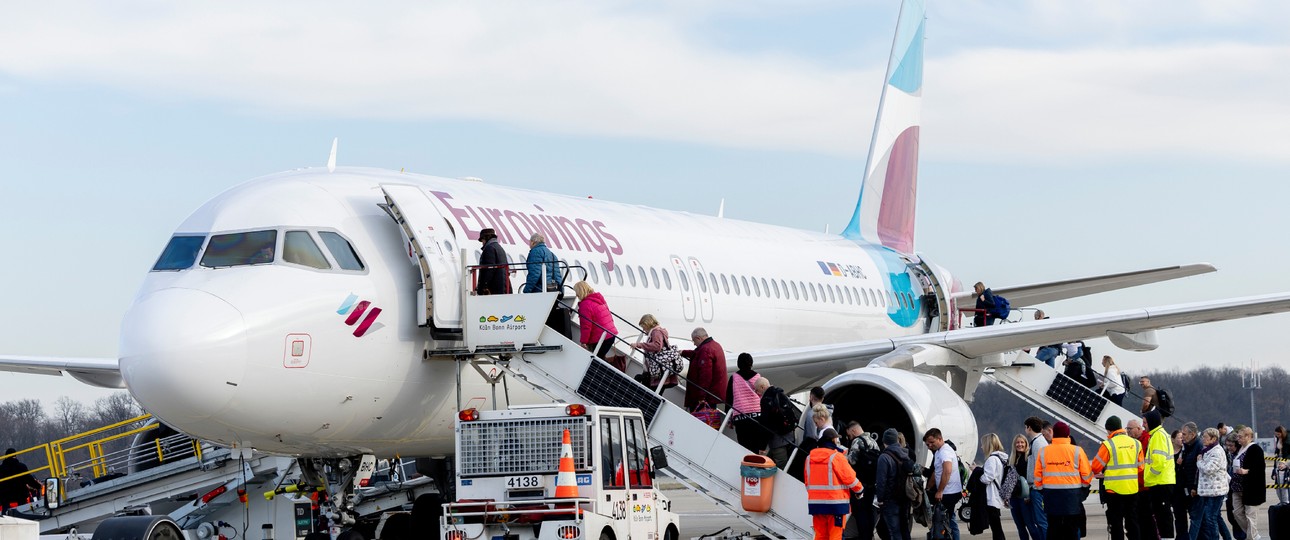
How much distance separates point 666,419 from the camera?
12953 millimetres

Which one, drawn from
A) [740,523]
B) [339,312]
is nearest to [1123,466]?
[740,523]

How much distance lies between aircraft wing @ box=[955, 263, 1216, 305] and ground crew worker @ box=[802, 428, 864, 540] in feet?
30.8

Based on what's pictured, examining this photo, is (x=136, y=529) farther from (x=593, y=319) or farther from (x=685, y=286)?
(x=685, y=286)

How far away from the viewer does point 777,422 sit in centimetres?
1312

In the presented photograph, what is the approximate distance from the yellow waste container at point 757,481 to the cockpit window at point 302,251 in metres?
3.78

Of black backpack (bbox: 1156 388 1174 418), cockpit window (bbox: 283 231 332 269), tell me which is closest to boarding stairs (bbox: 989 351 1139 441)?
black backpack (bbox: 1156 388 1174 418)

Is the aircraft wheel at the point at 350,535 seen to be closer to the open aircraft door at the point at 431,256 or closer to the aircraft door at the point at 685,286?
the open aircraft door at the point at 431,256

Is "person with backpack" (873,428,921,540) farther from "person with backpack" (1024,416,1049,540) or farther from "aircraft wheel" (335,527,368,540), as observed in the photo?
"aircraft wheel" (335,527,368,540)

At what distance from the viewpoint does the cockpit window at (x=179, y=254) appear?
39.0 ft

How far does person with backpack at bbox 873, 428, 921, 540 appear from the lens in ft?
41.6

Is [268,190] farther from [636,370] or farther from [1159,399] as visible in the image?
[1159,399]

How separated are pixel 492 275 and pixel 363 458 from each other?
2.03 metres

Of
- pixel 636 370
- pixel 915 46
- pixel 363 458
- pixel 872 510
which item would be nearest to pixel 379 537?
pixel 363 458

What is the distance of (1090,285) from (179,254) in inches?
533
